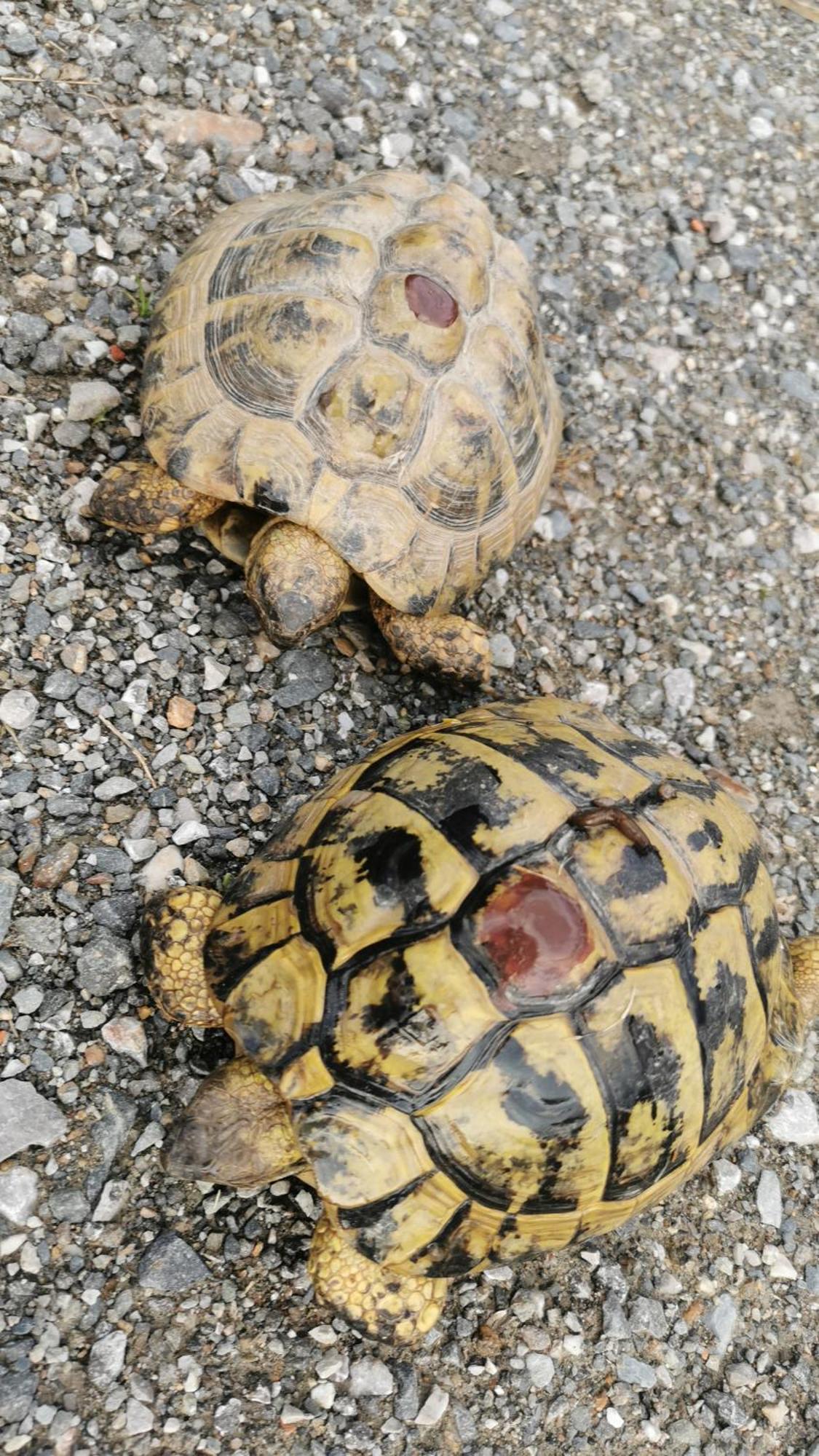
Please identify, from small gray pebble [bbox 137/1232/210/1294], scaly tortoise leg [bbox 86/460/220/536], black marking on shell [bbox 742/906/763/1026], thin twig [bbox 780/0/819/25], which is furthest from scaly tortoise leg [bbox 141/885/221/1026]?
thin twig [bbox 780/0/819/25]

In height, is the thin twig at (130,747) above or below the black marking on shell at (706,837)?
below

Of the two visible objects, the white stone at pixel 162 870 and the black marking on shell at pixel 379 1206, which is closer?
the black marking on shell at pixel 379 1206

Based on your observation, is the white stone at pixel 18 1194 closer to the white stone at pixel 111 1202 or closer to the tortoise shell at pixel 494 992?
the white stone at pixel 111 1202

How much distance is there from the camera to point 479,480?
335 cm

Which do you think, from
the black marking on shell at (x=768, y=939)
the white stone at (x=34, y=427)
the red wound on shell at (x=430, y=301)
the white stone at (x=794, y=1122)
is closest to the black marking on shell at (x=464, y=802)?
the black marking on shell at (x=768, y=939)

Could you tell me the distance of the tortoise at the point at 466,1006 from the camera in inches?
94.1

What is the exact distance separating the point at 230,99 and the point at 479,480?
1.96 metres

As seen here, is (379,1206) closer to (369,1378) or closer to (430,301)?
(369,1378)

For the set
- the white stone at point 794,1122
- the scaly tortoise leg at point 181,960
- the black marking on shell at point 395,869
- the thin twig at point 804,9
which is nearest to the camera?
the black marking on shell at point 395,869

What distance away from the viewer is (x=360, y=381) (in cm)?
309

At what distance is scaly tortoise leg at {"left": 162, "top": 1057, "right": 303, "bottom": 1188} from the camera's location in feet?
8.12

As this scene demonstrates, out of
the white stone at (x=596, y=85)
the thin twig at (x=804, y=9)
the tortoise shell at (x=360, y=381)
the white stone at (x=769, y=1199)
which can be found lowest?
the white stone at (x=769, y=1199)

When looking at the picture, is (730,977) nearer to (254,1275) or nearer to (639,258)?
(254,1275)

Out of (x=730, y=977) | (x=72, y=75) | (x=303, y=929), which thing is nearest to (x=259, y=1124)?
(x=303, y=929)
